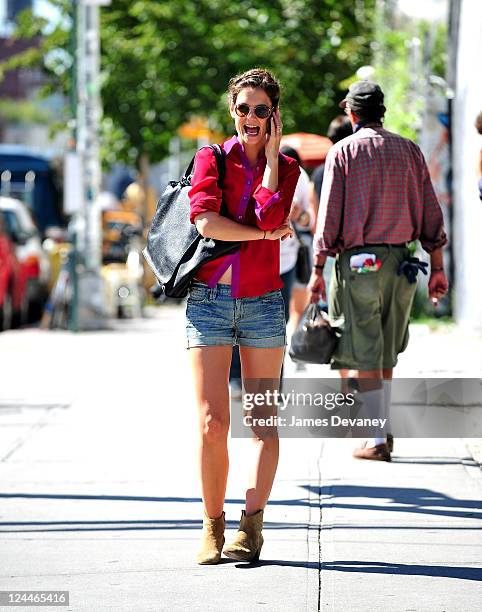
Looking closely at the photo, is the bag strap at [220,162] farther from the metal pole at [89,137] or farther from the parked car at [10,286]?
the parked car at [10,286]

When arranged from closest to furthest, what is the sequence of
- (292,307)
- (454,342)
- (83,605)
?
(83,605) < (292,307) < (454,342)

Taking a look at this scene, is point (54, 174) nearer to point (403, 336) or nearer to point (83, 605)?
point (403, 336)

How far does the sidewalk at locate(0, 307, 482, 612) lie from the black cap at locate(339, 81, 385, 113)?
1853 mm

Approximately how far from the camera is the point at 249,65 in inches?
998

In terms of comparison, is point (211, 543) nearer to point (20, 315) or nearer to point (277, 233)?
point (277, 233)

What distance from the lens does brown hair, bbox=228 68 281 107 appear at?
5.75 metres

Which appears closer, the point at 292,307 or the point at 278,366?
the point at 278,366

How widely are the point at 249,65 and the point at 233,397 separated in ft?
53.1

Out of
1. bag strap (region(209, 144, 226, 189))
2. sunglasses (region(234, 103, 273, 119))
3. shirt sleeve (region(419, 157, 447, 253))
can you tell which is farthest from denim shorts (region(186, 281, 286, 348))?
shirt sleeve (region(419, 157, 447, 253))

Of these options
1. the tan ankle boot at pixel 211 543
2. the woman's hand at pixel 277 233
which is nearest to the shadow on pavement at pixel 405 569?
the tan ankle boot at pixel 211 543

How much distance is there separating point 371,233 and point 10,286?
44.8 feet

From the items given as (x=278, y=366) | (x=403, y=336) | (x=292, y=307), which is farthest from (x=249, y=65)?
(x=278, y=366)

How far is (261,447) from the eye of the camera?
19.5 ft

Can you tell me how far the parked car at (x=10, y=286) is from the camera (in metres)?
20.1
